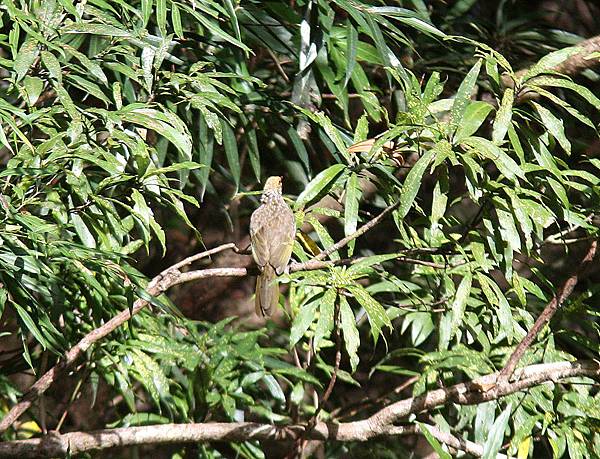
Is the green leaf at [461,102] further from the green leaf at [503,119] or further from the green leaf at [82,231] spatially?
the green leaf at [82,231]

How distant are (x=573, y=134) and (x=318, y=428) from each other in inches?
74.1

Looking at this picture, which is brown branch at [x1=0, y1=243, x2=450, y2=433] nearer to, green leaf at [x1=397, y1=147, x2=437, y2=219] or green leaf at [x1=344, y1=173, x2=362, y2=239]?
green leaf at [x1=344, y1=173, x2=362, y2=239]

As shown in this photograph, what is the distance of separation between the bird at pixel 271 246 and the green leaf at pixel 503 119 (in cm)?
69

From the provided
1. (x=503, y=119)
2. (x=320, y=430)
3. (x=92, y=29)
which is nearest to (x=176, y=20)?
(x=92, y=29)

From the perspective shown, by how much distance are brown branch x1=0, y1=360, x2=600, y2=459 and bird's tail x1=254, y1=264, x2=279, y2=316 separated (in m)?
0.34

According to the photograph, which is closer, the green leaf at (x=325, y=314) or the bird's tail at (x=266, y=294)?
the green leaf at (x=325, y=314)

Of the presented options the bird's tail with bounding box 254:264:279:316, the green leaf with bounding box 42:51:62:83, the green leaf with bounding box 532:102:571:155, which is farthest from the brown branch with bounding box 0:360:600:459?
the green leaf with bounding box 42:51:62:83

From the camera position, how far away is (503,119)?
78.2 inches

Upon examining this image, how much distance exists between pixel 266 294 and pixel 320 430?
0.45m

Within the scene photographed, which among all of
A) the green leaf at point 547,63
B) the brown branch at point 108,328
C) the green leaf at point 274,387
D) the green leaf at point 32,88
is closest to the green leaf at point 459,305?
the brown branch at point 108,328

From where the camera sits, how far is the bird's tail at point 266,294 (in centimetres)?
259

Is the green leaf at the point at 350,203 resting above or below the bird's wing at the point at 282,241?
above

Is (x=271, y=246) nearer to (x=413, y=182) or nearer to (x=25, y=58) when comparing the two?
(x=413, y=182)

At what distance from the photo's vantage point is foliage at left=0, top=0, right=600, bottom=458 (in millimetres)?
2012
